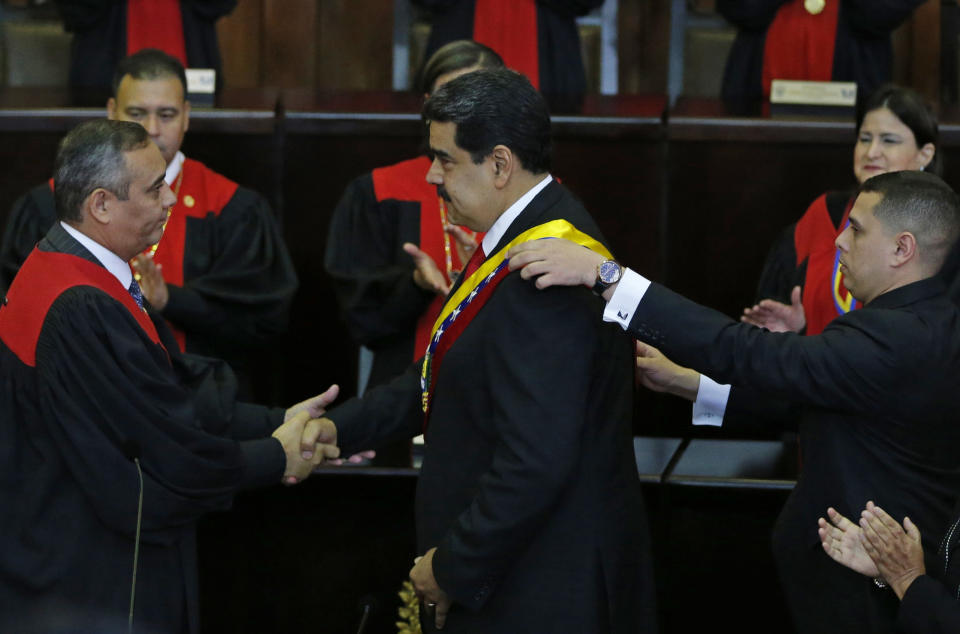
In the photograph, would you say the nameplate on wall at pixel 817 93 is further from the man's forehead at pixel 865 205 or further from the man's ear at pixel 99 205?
the man's ear at pixel 99 205

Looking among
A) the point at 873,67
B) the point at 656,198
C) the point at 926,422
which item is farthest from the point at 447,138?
the point at 873,67

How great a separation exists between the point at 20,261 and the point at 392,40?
3.78 metres

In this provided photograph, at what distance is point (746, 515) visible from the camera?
128 inches

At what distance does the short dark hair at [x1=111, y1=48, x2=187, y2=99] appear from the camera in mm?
3908

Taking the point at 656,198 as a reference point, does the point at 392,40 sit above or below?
above

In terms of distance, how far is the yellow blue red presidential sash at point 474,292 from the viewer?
2312 mm

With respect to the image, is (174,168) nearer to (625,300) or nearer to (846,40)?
(625,300)

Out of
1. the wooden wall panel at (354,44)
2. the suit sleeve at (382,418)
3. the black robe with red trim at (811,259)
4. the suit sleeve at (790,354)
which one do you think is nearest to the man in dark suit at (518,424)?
the suit sleeve at (790,354)

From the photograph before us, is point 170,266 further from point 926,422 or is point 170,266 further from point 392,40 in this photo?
point 392,40

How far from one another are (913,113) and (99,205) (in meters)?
2.38

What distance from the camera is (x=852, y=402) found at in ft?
7.92

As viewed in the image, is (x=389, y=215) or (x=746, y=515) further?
(x=389, y=215)

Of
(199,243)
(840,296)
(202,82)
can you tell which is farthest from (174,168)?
(840,296)

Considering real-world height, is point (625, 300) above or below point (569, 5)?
below
